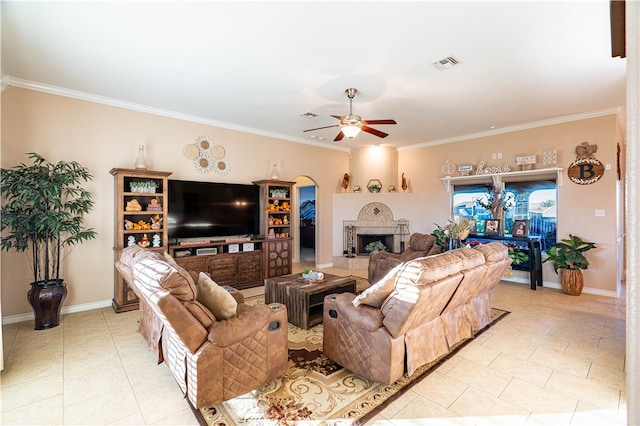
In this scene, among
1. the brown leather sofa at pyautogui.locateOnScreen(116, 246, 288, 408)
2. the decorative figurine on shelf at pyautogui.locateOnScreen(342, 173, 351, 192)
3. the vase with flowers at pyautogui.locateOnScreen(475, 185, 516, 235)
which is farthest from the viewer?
the decorative figurine on shelf at pyautogui.locateOnScreen(342, 173, 351, 192)

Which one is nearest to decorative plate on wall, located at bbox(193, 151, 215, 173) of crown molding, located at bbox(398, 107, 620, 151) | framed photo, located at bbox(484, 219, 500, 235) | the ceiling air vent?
the ceiling air vent

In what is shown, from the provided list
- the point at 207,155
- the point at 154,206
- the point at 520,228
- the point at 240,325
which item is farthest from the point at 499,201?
the point at 154,206

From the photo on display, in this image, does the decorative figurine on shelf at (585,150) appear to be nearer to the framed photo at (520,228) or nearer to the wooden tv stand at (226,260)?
the framed photo at (520,228)

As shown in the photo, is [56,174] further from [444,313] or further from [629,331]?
[629,331]

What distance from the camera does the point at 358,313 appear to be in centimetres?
250

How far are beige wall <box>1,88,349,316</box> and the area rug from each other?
330cm

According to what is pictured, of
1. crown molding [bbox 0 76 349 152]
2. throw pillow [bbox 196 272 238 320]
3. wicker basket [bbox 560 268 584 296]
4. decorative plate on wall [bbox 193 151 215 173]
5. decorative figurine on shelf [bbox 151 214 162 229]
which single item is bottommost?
wicker basket [bbox 560 268 584 296]

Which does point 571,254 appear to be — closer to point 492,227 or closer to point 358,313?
point 492,227

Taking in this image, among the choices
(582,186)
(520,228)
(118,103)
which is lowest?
(520,228)

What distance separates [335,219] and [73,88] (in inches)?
212

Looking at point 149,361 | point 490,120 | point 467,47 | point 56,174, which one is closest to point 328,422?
point 149,361

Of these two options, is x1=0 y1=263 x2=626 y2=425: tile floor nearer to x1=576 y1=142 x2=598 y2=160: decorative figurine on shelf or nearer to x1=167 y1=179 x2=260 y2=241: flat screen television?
x1=167 y1=179 x2=260 y2=241: flat screen television

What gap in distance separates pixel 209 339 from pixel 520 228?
5.99 meters

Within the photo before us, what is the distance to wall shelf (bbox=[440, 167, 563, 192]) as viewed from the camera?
18.1 ft
